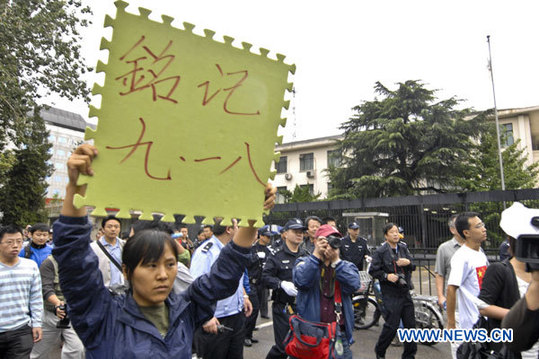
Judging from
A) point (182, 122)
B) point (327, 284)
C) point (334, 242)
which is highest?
point (182, 122)

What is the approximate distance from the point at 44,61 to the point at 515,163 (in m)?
25.9

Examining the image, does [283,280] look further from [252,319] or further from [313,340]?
[252,319]

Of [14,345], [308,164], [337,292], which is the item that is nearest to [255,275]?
[337,292]

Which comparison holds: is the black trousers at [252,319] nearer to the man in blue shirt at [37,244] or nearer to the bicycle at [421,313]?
the bicycle at [421,313]

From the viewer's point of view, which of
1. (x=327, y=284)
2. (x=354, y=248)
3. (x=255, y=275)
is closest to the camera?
(x=327, y=284)

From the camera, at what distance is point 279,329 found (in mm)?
4574

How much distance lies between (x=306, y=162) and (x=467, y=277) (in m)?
35.3

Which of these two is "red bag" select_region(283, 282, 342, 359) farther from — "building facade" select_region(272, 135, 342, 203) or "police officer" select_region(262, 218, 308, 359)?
"building facade" select_region(272, 135, 342, 203)

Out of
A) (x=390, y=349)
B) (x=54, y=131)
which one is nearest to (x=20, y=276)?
(x=390, y=349)

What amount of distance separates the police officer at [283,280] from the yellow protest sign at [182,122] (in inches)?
116

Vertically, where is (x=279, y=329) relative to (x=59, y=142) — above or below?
below

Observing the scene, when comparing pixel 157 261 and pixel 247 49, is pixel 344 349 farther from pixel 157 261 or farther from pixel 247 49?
pixel 247 49

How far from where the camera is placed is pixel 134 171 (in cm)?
171

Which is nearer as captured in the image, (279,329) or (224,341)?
(224,341)
